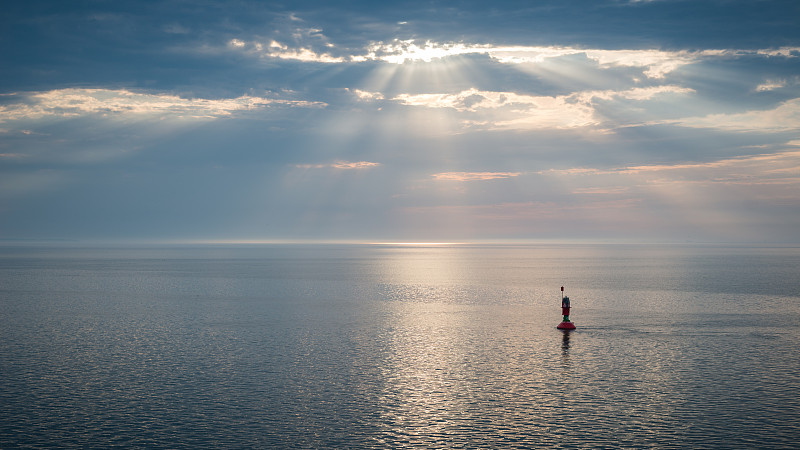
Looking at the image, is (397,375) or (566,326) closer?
(397,375)

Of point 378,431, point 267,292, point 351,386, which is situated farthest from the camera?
point 267,292

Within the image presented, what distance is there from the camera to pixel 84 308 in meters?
75.1

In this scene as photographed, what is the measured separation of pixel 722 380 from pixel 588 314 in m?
34.8

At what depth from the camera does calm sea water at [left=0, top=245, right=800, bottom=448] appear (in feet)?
90.6

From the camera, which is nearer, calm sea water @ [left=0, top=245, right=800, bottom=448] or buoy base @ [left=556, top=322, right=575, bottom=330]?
calm sea water @ [left=0, top=245, right=800, bottom=448]

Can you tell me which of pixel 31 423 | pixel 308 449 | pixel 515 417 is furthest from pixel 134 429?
pixel 515 417

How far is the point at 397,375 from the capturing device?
39.1 metres

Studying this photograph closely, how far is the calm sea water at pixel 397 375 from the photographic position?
2762 centimetres

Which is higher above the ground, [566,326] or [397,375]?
[566,326]

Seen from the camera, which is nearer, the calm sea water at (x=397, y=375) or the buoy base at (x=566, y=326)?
the calm sea water at (x=397, y=375)

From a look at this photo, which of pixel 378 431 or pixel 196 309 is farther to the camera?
pixel 196 309

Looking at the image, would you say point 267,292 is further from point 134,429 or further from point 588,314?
point 134,429

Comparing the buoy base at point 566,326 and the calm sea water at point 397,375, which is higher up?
the buoy base at point 566,326

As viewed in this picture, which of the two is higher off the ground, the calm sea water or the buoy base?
the buoy base
